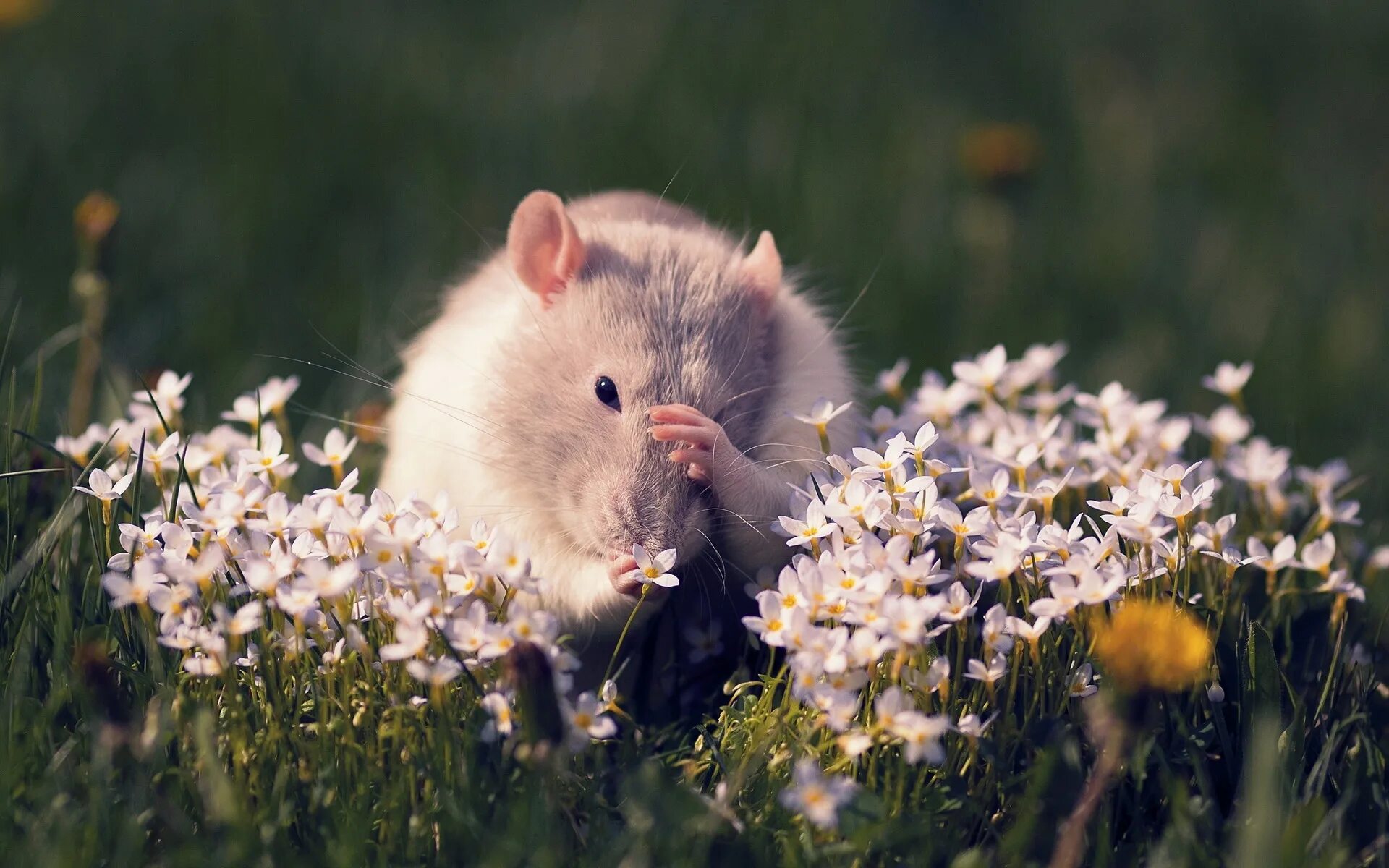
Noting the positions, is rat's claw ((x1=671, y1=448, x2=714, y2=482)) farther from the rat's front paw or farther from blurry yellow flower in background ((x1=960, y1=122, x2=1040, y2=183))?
blurry yellow flower in background ((x1=960, y1=122, x2=1040, y2=183))

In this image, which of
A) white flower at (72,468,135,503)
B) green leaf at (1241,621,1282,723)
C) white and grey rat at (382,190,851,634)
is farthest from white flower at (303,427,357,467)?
green leaf at (1241,621,1282,723)

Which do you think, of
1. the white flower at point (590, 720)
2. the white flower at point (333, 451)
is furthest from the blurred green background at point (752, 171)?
the white flower at point (590, 720)

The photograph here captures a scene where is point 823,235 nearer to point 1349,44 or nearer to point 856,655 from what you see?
point 856,655

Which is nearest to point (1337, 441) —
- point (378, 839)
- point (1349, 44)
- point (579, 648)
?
point (579, 648)

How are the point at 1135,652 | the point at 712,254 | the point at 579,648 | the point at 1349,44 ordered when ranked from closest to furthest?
the point at 1135,652, the point at 579,648, the point at 712,254, the point at 1349,44

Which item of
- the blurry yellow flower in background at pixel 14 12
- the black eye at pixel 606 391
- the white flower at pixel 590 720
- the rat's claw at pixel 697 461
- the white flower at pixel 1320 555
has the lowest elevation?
the white flower at pixel 590 720

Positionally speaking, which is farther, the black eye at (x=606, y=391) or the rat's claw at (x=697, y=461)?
the black eye at (x=606, y=391)

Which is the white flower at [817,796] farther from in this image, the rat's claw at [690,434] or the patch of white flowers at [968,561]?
the rat's claw at [690,434]

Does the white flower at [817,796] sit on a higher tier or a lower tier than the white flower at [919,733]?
lower
